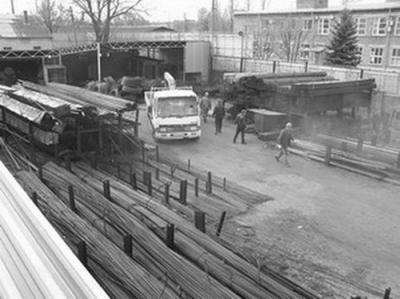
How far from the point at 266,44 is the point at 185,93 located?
28237mm

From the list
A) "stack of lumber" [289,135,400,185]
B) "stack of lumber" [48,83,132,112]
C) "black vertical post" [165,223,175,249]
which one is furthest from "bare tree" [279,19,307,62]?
"black vertical post" [165,223,175,249]

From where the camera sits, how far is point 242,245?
359 inches

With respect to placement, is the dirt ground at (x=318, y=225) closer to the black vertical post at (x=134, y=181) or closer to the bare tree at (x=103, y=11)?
the black vertical post at (x=134, y=181)

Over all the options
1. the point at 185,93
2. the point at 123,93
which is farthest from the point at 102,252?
the point at 123,93

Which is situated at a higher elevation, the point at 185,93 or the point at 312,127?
the point at 185,93

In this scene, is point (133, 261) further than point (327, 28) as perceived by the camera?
No

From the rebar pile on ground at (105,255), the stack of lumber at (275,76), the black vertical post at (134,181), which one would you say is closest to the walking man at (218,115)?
the stack of lumber at (275,76)

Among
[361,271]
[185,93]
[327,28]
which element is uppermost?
[327,28]

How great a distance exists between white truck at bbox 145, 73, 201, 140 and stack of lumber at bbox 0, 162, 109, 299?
38.2ft

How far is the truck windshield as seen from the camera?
17594 mm

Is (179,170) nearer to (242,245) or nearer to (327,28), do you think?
(242,245)

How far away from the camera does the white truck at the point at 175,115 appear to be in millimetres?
17281

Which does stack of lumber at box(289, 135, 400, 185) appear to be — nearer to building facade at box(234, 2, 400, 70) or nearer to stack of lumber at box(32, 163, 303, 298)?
stack of lumber at box(32, 163, 303, 298)

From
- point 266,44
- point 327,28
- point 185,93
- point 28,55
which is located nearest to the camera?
point 185,93
